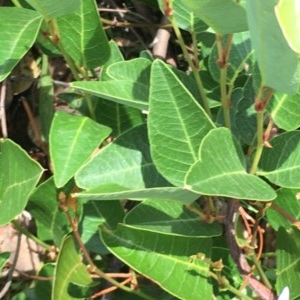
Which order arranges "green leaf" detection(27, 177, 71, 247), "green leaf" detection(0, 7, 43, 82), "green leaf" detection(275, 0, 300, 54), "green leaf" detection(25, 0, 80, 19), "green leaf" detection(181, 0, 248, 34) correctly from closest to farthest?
"green leaf" detection(275, 0, 300, 54) → "green leaf" detection(181, 0, 248, 34) → "green leaf" detection(25, 0, 80, 19) → "green leaf" detection(0, 7, 43, 82) → "green leaf" detection(27, 177, 71, 247)

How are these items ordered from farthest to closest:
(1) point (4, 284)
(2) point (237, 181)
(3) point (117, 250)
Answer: (1) point (4, 284) → (3) point (117, 250) → (2) point (237, 181)

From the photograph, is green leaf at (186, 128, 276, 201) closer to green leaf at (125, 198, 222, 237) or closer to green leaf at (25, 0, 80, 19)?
green leaf at (125, 198, 222, 237)

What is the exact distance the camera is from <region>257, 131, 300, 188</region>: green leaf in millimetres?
1059

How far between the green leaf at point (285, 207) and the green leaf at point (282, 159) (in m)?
0.10

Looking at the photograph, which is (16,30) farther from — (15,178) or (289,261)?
(289,261)

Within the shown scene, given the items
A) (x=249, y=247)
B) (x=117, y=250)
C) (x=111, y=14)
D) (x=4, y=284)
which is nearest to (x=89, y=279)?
(x=117, y=250)

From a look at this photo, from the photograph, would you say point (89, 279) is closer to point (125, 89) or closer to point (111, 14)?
point (125, 89)

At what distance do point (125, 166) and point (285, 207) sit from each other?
0.27 metres

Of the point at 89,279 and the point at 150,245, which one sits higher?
the point at 150,245

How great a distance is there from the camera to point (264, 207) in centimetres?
116

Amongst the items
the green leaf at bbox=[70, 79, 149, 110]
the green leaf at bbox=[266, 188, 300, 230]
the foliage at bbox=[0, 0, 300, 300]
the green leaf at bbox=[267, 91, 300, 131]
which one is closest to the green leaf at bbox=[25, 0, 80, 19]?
the foliage at bbox=[0, 0, 300, 300]

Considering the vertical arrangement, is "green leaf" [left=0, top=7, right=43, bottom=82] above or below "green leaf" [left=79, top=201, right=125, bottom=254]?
above

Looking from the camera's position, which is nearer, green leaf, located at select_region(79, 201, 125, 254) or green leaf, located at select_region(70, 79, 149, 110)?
green leaf, located at select_region(70, 79, 149, 110)

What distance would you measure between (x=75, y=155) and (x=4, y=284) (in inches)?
19.6
